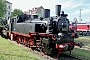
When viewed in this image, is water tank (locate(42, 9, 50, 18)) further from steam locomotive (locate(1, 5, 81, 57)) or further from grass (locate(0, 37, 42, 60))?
grass (locate(0, 37, 42, 60))

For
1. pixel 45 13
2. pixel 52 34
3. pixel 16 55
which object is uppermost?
pixel 45 13

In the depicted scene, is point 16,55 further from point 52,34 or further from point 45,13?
point 45,13

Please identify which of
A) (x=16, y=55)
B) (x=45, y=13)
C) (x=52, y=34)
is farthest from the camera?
(x=45, y=13)

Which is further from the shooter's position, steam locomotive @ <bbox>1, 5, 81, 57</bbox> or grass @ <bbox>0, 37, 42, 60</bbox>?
steam locomotive @ <bbox>1, 5, 81, 57</bbox>

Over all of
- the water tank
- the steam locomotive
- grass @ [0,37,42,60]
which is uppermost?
the water tank

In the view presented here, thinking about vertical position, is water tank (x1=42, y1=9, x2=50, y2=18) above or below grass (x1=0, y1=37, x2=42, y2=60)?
above

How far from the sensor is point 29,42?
42.0 ft

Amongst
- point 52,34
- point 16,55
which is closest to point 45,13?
point 52,34

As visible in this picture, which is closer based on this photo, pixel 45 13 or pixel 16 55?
pixel 16 55

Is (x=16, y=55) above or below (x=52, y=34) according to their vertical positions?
below

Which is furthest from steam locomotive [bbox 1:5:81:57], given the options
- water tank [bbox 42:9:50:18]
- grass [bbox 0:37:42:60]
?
grass [bbox 0:37:42:60]

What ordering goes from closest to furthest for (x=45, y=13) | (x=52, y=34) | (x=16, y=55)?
(x=16, y=55), (x=52, y=34), (x=45, y=13)

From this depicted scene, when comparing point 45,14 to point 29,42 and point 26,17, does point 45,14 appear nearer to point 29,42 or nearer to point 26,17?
point 29,42

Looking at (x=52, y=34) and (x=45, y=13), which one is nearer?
(x=52, y=34)
